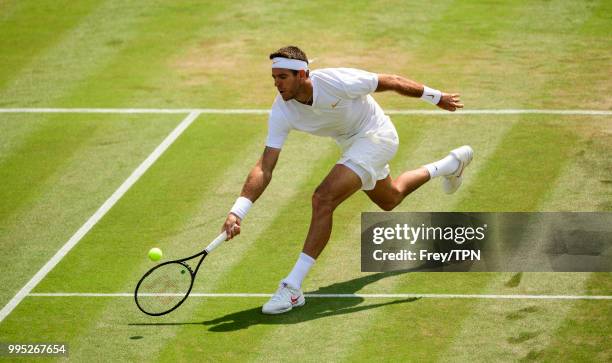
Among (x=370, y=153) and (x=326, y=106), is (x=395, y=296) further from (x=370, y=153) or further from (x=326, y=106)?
(x=326, y=106)

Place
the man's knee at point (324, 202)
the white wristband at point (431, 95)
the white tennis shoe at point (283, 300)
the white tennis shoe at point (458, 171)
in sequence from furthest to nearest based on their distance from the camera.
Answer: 1. the white tennis shoe at point (458, 171)
2. the white wristband at point (431, 95)
3. the man's knee at point (324, 202)
4. the white tennis shoe at point (283, 300)

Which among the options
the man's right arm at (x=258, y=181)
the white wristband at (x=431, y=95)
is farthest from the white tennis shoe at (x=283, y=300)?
the white wristband at (x=431, y=95)

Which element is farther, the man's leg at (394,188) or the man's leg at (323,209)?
the man's leg at (394,188)

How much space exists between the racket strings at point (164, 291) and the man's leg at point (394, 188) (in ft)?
5.94

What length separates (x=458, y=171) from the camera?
11.2 m

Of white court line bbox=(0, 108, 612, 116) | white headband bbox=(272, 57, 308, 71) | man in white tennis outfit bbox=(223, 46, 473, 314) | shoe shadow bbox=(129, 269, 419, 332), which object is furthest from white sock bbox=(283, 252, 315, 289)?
white court line bbox=(0, 108, 612, 116)

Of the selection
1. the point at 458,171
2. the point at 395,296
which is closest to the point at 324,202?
the point at 395,296

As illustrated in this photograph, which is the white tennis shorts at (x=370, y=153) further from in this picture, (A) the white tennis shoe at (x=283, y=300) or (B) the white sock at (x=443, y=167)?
(A) the white tennis shoe at (x=283, y=300)

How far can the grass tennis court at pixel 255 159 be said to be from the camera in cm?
913

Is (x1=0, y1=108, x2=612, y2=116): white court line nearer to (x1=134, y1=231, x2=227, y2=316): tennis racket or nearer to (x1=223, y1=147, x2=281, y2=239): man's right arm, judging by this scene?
(x1=223, y1=147, x2=281, y2=239): man's right arm

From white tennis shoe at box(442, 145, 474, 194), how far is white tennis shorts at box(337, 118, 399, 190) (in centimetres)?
115

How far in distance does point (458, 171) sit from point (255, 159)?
8.30ft

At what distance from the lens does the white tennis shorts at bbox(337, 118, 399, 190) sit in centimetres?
981

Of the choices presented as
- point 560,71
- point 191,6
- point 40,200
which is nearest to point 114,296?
point 40,200
